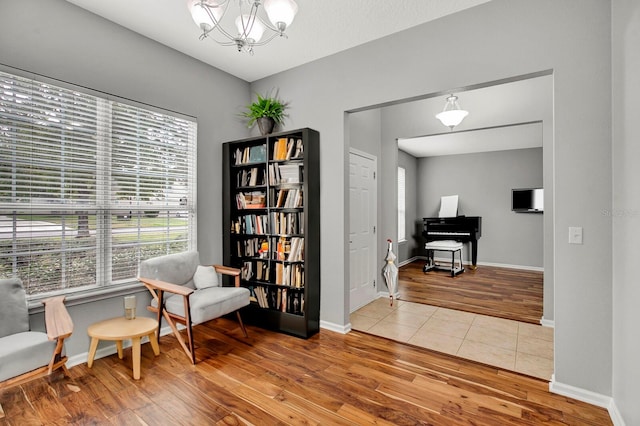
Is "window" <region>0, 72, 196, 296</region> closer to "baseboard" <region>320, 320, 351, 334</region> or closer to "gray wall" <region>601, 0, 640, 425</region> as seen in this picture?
"baseboard" <region>320, 320, 351, 334</region>

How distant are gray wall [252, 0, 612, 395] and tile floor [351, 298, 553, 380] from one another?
1.75 ft

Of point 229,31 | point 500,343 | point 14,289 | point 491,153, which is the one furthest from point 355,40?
point 491,153

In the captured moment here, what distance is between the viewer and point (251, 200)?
3721 millimetres

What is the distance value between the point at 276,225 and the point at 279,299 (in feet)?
2.64

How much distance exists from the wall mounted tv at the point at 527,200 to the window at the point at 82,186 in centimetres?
682

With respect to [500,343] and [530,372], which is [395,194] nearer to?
[500,343]

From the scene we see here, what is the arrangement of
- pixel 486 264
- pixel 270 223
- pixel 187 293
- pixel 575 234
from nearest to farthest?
1. pixel 575 234
2. pixel 187 293
3. pixel 270 223
4. pixel 486 264

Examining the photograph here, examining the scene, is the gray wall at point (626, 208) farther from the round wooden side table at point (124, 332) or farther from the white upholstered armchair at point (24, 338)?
the white upholstered armchair at point (24, 338)

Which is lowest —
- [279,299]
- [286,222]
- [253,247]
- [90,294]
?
[279,299]

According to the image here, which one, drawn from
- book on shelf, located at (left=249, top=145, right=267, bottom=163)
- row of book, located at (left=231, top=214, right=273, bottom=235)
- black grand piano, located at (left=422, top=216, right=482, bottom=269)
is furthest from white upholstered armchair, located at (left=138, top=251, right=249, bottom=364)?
black grand piano, located at (left=422, top=216, right=482, bottom=269)

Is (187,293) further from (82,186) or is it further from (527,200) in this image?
(527,200)

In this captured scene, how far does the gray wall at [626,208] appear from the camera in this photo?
163cm

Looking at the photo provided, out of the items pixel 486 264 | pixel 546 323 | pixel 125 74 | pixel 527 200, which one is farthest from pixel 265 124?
pixel 486 264

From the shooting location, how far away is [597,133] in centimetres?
207
